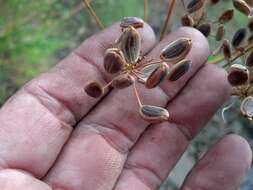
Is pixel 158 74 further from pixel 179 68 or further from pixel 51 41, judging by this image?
pixel 51 41

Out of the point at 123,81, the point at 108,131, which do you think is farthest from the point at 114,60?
the point at 108,131

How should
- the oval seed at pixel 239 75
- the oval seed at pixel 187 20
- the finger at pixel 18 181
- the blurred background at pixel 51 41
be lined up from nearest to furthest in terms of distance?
the oval seed at pixel 239 75
the oval seed at pixel 187 20
the finger at pixel 18 181
the blurred background at pixel 51 41

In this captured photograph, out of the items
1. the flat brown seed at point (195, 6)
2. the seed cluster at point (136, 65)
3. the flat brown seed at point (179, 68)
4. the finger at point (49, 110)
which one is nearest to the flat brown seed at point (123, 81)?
the seed cluster at point (136, 65)

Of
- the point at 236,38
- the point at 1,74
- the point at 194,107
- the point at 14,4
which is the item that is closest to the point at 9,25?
the point at 14,4

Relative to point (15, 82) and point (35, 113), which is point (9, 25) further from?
point (35, 113)

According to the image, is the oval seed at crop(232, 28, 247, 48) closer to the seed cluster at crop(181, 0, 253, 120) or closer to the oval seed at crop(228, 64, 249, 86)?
the seed cluster at crop(181, 0, 253, 120)

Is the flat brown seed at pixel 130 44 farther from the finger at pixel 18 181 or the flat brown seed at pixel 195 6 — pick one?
the finger at pixel 18 181
